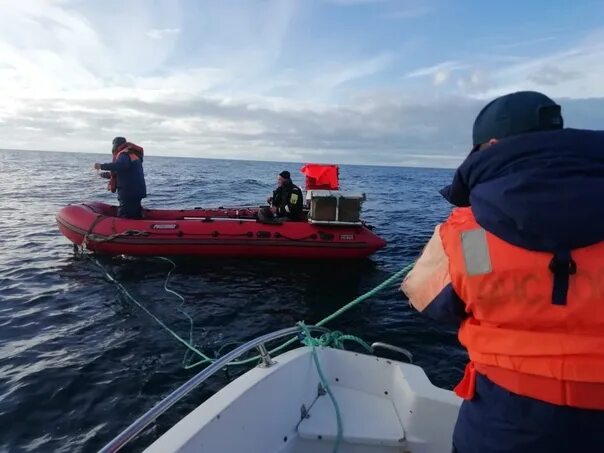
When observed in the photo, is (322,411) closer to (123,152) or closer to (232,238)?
(232,238)

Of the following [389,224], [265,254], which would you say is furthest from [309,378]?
[389,224]

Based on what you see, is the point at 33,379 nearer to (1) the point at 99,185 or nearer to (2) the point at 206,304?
(2) the point at 206,304

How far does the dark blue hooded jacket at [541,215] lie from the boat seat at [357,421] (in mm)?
1522

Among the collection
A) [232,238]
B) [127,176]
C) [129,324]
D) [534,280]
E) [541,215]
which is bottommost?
[129,324]

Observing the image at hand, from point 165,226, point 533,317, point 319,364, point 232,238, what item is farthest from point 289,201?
point 533,317

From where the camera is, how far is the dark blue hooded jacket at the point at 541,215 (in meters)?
1.25

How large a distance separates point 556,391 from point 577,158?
0.67 m

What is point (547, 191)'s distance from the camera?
4.14ft

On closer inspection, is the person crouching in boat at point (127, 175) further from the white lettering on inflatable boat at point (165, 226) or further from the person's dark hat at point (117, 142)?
the white lettering on inflatable boat at point (165, 226)

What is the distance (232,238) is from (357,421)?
694 cm

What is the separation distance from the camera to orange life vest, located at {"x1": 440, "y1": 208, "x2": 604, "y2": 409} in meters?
1.26

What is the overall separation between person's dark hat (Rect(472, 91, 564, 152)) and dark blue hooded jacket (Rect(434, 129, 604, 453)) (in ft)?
0.39

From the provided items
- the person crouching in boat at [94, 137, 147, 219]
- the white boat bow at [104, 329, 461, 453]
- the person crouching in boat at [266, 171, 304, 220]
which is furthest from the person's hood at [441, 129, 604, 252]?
the person crouching in boat at [94, 137, 147, 219]

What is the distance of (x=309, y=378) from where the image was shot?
3.17m
